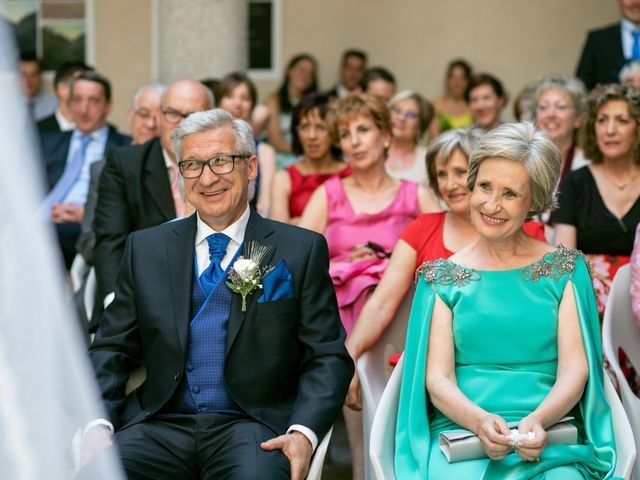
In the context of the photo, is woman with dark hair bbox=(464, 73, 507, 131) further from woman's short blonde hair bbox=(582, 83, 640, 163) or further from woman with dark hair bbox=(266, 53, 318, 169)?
woman's short blonde hair bbox=(582, 83, 640, 163)

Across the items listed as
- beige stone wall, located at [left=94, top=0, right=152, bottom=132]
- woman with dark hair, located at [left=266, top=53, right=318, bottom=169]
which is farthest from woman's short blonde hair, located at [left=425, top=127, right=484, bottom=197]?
beige stone wall, located at [left=94, top=0, right=152, bottom=132]

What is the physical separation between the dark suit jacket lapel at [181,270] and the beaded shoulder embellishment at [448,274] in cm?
82

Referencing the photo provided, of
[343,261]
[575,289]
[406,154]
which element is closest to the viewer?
[575,289]

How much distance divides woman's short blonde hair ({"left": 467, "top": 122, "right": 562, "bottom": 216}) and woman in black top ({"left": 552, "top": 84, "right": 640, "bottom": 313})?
5.09 feet

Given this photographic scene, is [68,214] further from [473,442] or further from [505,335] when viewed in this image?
[473,442]

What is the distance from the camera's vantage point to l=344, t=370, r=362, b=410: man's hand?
3.98 m

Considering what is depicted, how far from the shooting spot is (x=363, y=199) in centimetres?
531

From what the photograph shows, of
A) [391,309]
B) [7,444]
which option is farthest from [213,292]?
[7,444]

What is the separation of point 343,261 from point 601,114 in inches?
59.6

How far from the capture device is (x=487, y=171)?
3.46m

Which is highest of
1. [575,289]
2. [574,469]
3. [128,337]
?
[575,289]

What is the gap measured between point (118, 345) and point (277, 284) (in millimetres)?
600

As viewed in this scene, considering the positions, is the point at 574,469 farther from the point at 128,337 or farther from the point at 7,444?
the point at 7,444

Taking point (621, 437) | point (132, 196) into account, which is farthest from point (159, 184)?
point (621, 437)
